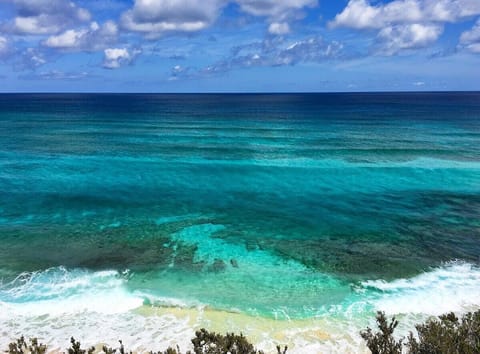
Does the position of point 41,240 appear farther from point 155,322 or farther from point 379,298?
point 379,298

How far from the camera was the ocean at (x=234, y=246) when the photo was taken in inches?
655

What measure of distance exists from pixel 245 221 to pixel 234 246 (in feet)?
13.2

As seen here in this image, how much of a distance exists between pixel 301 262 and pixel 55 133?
59725 mm

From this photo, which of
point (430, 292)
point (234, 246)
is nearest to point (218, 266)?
point (234, 246)

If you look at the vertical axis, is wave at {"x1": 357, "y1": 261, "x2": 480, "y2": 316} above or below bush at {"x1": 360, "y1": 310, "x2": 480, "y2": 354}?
below

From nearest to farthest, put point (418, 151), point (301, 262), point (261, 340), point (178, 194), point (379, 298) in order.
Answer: point (261, 340), point (379, 298), point (301, 262), point (178, 194), point (418, 151)

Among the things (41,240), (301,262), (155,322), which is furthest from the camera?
(41,240)

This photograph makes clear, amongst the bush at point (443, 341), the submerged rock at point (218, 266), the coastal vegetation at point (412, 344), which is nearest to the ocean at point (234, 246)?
the submerged rock at point (218, 266)

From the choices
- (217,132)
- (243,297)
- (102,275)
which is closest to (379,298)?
(243,297)

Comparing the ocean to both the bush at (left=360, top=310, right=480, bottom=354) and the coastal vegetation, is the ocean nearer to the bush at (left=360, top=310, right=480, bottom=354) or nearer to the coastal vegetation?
the bush at (left=360, top=310, right=480, bottom=354)

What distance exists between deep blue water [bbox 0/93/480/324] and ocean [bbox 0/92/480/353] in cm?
11

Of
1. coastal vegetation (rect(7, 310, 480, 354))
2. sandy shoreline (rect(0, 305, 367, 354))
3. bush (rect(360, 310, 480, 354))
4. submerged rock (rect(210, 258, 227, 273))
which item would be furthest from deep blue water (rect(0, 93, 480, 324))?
coastal vegetation (rect(7, 310, 480, 354))

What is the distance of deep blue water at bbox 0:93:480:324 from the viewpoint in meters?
19.4

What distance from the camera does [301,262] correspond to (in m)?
21.6
